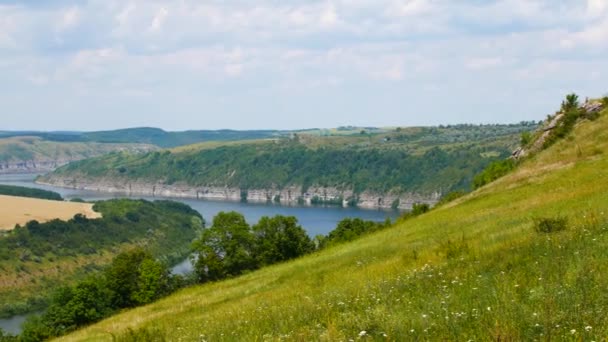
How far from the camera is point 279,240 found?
76.7 metres

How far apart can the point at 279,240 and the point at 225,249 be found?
8145 millimetres

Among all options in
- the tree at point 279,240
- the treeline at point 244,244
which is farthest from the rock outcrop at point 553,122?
the tree at point 279,240

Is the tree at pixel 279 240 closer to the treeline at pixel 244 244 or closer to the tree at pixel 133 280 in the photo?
the treeline at pixel 244 244

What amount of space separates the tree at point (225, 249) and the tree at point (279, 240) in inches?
65.6

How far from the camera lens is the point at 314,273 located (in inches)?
1105

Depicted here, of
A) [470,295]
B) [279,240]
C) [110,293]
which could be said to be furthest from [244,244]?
[470,295]

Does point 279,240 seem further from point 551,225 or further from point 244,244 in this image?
point 551,225

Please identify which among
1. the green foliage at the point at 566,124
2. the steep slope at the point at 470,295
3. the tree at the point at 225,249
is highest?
the green foliage at the point at 566,124

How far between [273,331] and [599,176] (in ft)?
86.4

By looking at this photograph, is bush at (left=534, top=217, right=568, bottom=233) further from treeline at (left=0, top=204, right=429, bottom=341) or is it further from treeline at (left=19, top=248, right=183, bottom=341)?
treeline at (left=19, top=248, right=183, bottom=341)

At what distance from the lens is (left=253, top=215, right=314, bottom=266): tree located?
242ft

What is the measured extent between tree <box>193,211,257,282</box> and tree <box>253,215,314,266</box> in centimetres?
167

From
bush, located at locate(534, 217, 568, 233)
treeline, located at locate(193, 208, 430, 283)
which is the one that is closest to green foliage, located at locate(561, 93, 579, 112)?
treeline, located at locate(193, 208, 430, 283)

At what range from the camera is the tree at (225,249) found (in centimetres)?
6894
